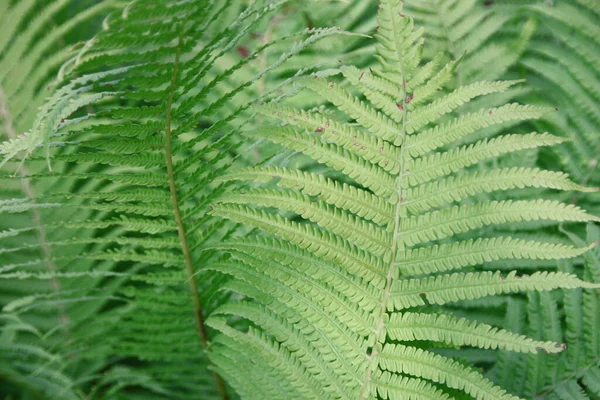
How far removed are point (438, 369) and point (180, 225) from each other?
46cm

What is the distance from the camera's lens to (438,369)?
28.2 inches

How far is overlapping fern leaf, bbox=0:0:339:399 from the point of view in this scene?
2.23ft

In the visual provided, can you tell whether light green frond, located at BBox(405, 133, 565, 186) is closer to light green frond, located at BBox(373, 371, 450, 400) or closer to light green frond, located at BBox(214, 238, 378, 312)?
light green frond, located at BBox(214, 238, 378, 312)

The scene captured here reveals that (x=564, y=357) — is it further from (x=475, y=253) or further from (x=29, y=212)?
(x=29, y=212)

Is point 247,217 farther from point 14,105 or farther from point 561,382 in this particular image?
point 14,105

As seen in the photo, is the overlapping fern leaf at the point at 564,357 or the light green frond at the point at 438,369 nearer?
the light green frond at the point at 438,369

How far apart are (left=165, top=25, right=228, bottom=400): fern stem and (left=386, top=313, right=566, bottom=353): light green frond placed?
322mm

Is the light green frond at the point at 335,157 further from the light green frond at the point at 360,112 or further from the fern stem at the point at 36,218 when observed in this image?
the fern stem at the point at 36,218

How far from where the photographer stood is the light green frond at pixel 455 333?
0.69 m

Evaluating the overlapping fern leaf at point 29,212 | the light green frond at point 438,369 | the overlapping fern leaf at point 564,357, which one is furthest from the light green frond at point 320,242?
the overlapping fern leaf at point 29,212

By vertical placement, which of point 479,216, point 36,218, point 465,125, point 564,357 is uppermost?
point 36,218

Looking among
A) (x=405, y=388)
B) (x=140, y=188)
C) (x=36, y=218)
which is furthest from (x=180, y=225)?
(x=36, y=218)

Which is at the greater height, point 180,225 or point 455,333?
point 180,225

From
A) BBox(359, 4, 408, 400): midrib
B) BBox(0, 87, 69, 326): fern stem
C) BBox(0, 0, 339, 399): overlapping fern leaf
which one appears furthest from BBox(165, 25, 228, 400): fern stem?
BBox(0, 87, 69, 326): fern stem
